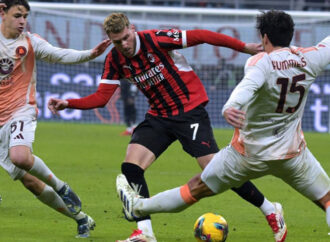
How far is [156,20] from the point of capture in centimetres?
2169

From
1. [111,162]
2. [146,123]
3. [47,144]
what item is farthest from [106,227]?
[47,144]

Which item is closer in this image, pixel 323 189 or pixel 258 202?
pixel 323 189

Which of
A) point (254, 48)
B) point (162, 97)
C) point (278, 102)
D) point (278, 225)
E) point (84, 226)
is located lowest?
point (84, 226)

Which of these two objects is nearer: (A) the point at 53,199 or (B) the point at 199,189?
(B) the point at 199,189

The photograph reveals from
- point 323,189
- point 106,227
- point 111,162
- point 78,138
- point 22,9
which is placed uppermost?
point 22,9

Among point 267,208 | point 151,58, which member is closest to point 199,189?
point 267,208

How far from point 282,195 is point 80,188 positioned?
263 cm

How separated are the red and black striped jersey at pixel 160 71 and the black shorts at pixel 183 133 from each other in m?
0.08

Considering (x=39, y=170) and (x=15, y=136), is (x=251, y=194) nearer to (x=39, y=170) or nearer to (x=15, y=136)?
(x=39, y=170)

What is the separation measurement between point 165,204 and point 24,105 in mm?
2015

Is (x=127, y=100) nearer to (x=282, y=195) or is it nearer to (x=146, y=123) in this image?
(x=282, y=195)

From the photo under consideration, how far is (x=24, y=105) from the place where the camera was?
24.3ft

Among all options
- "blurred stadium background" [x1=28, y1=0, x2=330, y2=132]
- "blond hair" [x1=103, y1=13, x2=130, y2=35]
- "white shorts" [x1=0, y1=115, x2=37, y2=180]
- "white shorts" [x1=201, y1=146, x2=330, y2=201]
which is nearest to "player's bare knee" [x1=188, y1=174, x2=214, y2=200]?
"white shorts" [x1=201, y1=146, x2=330, y2=201]

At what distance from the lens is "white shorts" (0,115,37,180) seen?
7066 mm
